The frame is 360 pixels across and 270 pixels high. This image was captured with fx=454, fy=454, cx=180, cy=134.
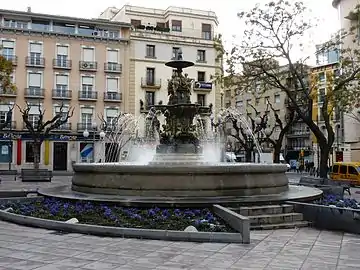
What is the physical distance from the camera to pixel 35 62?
44.5 meters

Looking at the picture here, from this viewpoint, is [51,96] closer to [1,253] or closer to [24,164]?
[24,164]

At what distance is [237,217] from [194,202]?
72.9 inches

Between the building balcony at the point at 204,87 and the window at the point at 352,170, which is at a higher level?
the building balcony at the point at 204,87

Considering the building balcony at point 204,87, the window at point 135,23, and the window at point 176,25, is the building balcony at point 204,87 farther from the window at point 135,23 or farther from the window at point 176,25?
the window at point 135,23

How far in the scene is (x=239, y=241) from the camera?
25.6 feet

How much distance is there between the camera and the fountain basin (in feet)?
34.4

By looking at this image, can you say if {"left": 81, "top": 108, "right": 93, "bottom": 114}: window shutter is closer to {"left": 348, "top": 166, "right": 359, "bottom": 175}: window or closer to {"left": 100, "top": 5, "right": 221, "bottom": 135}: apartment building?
{"left": 100, "top": 5, "right": 221, "bottom": 135}: apartment building

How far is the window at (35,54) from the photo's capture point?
44.4 meters

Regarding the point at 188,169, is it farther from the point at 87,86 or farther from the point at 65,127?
the point at 87,86

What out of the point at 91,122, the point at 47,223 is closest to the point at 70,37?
the point at 91,122

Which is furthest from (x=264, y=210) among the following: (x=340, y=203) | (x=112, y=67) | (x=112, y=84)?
(x=112, y=67)

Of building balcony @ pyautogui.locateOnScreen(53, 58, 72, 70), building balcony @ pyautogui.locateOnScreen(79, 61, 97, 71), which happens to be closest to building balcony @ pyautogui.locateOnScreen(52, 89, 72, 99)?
building balcony @ pyautogui.locateOnScreen(53, 58, 72, 70)

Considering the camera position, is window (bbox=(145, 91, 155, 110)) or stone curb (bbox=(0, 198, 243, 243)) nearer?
stone curb (bbox=(0, 198, 243, 243))

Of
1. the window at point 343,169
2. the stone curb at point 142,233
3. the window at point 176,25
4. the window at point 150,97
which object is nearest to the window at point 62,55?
the window at point 150,97
